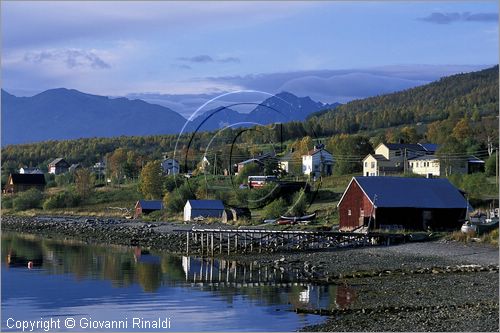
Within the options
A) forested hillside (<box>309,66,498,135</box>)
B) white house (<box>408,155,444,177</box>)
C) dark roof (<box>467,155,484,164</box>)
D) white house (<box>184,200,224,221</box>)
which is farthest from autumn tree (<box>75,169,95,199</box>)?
dark roof (<box>467,155,484,164</box>)

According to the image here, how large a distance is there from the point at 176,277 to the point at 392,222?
16240 millimetres

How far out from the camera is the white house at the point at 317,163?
82125 mm

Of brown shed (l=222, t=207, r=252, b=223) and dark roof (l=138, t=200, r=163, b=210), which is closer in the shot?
brown shed (l=222, t=207, r=252, b=223)

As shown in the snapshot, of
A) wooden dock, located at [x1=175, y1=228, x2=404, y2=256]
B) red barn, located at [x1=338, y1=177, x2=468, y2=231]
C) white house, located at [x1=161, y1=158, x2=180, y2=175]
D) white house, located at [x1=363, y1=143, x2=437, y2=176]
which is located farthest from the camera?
white house, located at [x1=161, y1=158, x2=180, y2=175]

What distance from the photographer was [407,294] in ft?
91.4

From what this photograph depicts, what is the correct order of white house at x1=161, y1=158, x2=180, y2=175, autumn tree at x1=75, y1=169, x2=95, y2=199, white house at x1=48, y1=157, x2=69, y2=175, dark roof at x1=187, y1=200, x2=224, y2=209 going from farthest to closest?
1. white house at x1=48, y1=157, x2=69, y2=175
2. autumn tree at x1=75, y1=169, x2=95, y2=199
3. white house at x1=161, y1=158, x2=180, y2=175
4. dark roof at x1=187, y1=200, x2=224, y2=209

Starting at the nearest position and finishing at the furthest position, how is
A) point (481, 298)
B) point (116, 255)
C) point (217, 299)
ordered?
point (481, 298) → point (217, 299) → point (116, 255)

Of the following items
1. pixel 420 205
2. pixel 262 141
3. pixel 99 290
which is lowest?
pixel 99 290

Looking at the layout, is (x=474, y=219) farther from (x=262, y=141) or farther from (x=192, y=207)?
(x=262, y=141)

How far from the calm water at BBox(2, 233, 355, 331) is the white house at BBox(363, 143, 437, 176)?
43.0 metres

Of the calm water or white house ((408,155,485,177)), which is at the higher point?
white house ((408,155,485,177))

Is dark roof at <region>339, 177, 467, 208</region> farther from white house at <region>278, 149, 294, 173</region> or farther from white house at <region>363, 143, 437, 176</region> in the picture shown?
white house at <region>363, 143, 437, 176</region>

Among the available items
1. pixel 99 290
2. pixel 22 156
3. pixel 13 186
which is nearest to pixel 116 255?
pixel 99 290

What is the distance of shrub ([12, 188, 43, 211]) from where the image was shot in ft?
359
